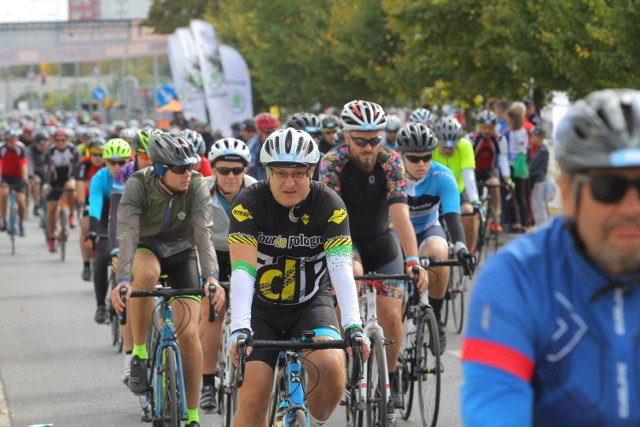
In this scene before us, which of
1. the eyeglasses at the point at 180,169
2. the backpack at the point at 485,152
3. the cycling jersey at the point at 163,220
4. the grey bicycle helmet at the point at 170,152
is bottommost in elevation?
the backpack at the point at 485,152

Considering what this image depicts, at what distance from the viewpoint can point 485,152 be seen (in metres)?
17.4

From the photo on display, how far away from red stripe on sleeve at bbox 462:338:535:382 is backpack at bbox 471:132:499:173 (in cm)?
1471

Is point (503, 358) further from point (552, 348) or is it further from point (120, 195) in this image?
point (120, 195)

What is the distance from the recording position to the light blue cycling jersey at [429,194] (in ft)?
30.1

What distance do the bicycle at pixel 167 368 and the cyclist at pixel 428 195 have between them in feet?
7.90

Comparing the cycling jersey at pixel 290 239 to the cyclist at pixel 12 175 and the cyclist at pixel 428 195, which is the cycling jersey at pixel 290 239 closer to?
the cyclist at pixel 428 195

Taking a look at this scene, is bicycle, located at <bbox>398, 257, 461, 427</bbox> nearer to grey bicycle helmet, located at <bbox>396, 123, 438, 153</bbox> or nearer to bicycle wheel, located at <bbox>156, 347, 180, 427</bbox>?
grey bicycle helmet, located at <bbox>396, 123, 438, 153</bbox>

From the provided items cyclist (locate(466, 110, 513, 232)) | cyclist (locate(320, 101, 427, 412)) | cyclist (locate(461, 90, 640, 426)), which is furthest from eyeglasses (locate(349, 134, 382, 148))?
cyclist (locate(466, 110, 513, 232))

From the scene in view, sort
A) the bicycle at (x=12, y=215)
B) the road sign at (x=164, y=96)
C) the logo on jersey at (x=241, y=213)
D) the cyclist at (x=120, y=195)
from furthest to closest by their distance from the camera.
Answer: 1. the road sign at (x=164, y=96)
2. the bicycle at (x=12, y=215)
3. the cyclist at (x=120, y=195)
4. the logo on jersey at (x=241, y=213)

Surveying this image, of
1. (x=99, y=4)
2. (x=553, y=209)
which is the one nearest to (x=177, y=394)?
(x=553, y=209)

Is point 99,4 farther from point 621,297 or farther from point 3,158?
point 621,297

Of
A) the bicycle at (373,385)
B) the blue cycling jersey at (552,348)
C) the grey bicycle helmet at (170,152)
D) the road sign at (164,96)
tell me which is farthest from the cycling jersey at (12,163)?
the road sign at (164,96)

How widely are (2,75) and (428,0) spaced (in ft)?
544

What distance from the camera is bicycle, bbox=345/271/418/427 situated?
7.11 metres
